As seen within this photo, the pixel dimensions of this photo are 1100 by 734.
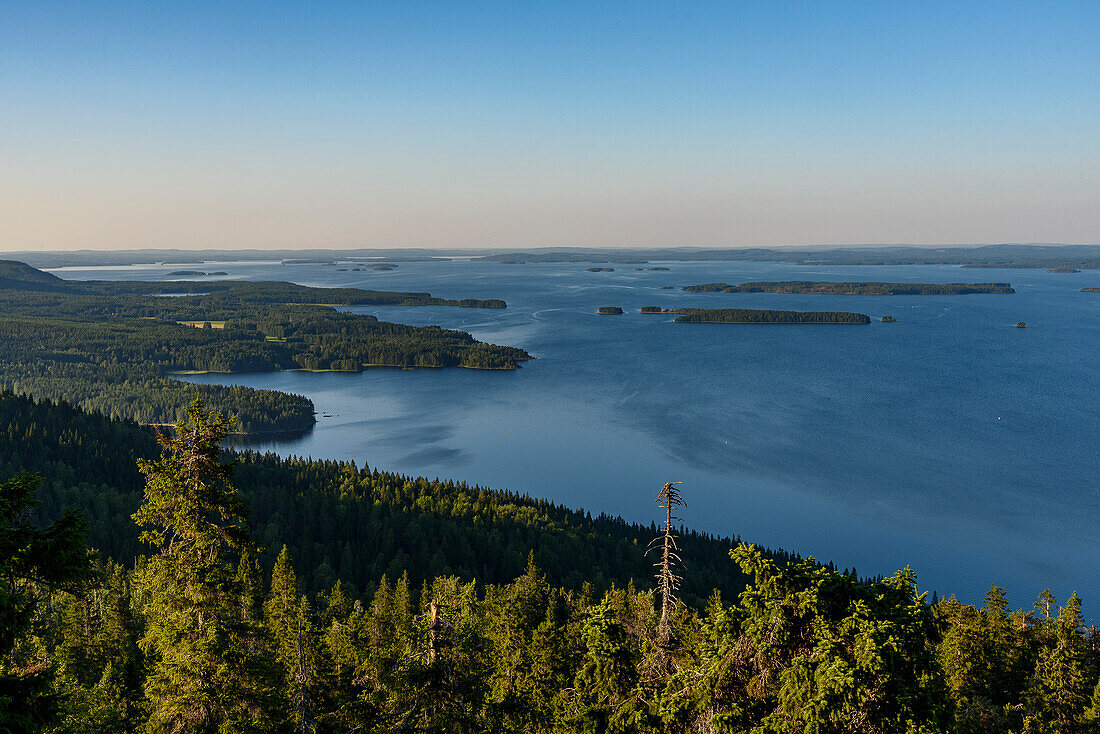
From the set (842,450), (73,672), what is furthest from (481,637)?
(842,450)

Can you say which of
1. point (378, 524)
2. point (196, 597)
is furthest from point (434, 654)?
point (378, 524)

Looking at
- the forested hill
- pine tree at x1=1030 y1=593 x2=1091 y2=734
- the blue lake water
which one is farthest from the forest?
the blue lake water

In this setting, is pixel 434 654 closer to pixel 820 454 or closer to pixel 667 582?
pixel 667 582

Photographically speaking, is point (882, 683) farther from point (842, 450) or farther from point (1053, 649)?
point (842, 450)

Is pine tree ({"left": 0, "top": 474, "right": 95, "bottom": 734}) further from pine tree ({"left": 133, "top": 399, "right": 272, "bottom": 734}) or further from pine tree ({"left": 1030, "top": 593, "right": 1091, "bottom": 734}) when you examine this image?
pine tree ({"left": 1030, "top": 593, "right": 1091, "bottom": 734})

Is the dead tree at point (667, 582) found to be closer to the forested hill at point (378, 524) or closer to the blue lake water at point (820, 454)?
the forested hill at point (378, 524)

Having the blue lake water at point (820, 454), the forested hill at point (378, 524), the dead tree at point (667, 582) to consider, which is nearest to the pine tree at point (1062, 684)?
the dead tree at point (667, 582)
